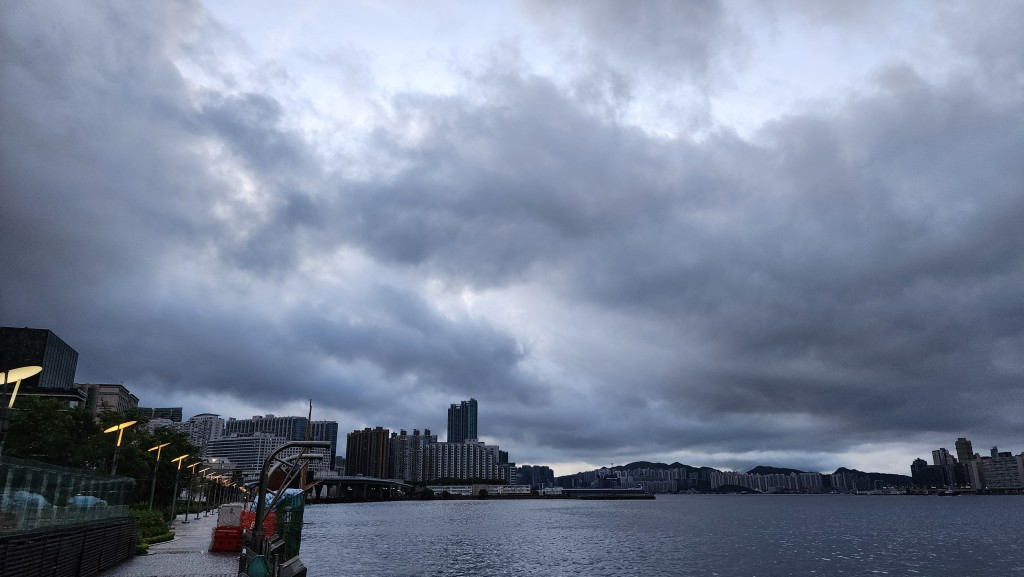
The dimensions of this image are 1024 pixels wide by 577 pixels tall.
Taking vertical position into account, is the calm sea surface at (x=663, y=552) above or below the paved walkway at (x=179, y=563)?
below

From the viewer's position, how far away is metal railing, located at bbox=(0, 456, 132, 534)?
81.0 feet

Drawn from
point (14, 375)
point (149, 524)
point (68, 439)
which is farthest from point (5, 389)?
point (68, 439)

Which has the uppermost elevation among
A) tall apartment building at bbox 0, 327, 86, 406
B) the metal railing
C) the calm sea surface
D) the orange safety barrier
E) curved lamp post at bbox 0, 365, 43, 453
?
tall apartment building at bbox 0, 327, 86, 406

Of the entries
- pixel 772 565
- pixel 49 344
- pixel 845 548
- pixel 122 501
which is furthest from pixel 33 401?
pixel 49 344

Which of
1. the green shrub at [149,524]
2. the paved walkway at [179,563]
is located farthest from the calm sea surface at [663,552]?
the green shrub at [149,524]

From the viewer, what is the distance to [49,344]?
196 meters

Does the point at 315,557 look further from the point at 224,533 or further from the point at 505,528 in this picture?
the point at 505,528

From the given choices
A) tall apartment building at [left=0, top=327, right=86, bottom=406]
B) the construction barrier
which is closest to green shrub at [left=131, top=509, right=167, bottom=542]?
the construction barrier

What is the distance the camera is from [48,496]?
1136 inches

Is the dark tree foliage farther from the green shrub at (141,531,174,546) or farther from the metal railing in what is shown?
the metal railing

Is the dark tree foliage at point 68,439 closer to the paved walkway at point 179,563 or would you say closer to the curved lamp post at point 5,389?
the paved walkway at point 179,563

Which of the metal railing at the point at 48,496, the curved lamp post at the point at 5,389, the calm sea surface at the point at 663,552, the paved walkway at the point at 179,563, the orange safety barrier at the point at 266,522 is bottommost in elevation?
the calm sea surface at the point at 663,552

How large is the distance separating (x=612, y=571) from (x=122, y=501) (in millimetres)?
42220

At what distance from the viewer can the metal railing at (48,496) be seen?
2470 centimetres
